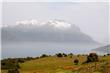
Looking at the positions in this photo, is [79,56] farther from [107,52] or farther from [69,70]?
[69,70]

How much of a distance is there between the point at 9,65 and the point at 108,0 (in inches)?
1234

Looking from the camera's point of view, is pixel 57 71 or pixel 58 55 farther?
pixel 58 55

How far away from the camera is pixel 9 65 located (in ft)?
226

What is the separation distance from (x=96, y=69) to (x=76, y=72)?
314cm

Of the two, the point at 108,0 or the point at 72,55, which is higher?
the point at 108,0

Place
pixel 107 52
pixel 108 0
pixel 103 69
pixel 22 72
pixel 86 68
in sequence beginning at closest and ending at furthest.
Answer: pixel 108 0 < pixel 103 69 < pixel 86 68 < pixel 22 72 < pixel 107 52

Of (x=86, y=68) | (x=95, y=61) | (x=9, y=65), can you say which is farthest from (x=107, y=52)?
(x=9, y=65)

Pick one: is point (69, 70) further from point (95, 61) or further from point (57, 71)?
point (95, 61)

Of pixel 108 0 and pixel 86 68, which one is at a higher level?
pixel 108 0

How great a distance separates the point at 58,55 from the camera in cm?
7819

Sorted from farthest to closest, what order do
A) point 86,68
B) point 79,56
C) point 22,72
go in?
point 79,56 < point 22,72 < point 86,68

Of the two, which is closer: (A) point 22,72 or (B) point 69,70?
(B) point 69,70

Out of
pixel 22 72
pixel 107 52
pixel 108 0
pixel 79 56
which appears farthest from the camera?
pixel 79 56

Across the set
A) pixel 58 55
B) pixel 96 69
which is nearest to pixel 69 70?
pixel 96 69
